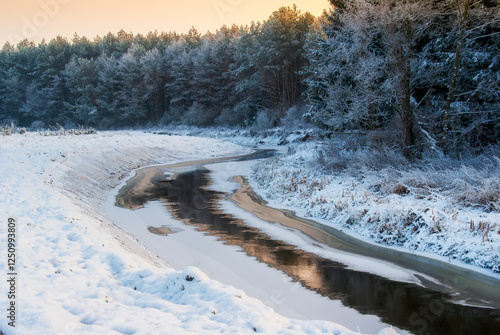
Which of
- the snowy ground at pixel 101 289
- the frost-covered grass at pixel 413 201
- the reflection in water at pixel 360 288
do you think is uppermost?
the frost-covered grass at pixel 413 201

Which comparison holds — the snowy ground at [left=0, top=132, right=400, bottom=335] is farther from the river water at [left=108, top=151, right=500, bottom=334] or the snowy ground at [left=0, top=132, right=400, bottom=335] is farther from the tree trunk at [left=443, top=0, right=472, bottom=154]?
the tree trunk at [left=443, top=0, right=472, bottom=154]

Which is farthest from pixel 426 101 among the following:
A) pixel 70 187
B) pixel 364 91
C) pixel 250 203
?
pixel 70 187

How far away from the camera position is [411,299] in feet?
19.3

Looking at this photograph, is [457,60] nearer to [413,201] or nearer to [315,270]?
[413,201]

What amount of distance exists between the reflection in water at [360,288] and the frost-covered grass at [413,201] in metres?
1.86

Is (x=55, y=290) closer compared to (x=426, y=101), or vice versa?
(x=55, y=290)

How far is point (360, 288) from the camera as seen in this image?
6.34 metres

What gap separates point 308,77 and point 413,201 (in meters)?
29.6

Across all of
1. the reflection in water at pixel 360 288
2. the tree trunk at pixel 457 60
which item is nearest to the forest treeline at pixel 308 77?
the tree trunk at pixel 457 60

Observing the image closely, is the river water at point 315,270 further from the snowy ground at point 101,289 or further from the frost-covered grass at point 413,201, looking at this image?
the snowy ground at point 101,289

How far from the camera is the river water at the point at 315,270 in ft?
17.6

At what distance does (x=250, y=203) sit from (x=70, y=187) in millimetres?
6640

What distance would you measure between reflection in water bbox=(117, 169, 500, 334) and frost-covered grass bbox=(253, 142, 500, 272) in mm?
1856

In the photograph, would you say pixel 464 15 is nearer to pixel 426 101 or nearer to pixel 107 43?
pixel 426 101
